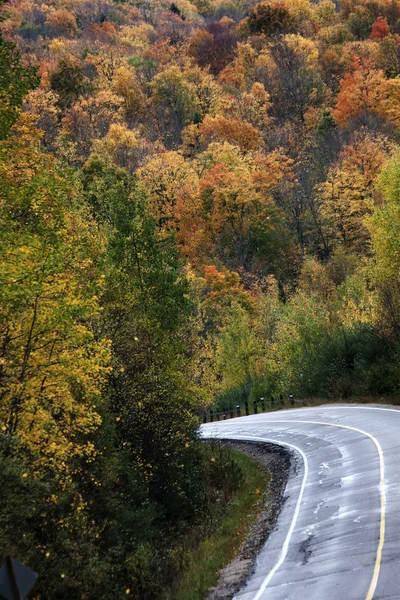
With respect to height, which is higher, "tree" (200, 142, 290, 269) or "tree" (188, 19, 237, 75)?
"tree" (188, 19, 237, 75)

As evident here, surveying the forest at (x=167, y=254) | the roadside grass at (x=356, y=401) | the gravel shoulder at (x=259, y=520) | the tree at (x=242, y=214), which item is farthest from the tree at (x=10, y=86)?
the tree at (x=242, y=214)

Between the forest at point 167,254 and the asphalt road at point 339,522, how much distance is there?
361cm

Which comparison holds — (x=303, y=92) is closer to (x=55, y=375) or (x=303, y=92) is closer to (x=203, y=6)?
(x=55, y=375)

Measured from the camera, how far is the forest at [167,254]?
16.2m

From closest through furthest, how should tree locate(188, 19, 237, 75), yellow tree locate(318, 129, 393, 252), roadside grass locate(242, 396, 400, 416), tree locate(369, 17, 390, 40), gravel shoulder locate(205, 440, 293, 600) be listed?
gravel shoulder locate(205, 440, 293, 600), roadside grass locate(242, 396, 400, 416), yellow tree locate(318, 129, 393, 252), tree locate(369, 17, 390, 40), tree locate(188, 19, 237, 75)

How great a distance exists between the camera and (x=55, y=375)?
1694 centimetres

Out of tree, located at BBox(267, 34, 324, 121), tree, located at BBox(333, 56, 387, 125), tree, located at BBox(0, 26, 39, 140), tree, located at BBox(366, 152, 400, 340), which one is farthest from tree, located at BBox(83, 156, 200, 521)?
tree, located at BBox(267, 34, 324, 121)

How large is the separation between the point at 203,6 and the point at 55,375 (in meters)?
194

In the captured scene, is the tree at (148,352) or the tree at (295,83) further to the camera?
the tree at (295,83)

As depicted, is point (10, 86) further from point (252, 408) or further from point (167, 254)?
point (252, 408)

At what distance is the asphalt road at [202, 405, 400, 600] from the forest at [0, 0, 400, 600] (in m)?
3.61

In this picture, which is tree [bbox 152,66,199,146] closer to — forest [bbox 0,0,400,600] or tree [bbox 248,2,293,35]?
forest [bbox 0,0,400,600]

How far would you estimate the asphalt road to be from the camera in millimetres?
12516

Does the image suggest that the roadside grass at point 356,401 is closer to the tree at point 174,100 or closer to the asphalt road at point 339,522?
the asphalt road at point 339,522
